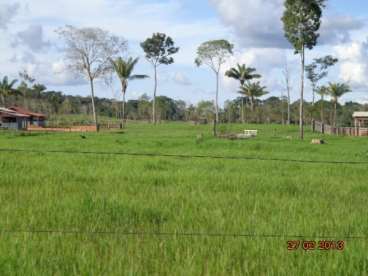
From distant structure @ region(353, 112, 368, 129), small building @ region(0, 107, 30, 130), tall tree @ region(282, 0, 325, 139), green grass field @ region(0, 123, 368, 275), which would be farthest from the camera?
small building @ region(0, 107, 30, 130)

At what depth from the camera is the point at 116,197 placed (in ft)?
23.7

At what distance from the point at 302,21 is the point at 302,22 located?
0.09 m

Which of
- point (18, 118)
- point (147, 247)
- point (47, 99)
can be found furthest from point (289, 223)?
point (47, 99)

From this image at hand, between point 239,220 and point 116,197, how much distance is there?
2.13 m

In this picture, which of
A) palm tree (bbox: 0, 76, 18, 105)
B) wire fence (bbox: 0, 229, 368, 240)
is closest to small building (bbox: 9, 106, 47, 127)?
palm tree (bbox: 0, 76, 18, 105)

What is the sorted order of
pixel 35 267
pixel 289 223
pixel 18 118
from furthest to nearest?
pixel 18 118 → pixel 289 223 → pixel 35 267

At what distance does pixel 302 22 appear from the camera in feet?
121

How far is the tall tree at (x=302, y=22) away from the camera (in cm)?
3638

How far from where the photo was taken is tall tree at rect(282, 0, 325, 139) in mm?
36375

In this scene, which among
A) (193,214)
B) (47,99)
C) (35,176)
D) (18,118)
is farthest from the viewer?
(47,99)

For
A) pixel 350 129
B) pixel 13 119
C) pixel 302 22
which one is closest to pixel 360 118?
pixel 350 129

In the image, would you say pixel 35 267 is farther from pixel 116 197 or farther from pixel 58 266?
pixel 116 197

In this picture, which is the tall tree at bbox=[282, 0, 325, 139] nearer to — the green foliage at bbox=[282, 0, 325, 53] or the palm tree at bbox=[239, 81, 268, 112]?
the green foliage at bbox=[282, 0, 325, 53]

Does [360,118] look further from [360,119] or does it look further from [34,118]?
[34,118]
